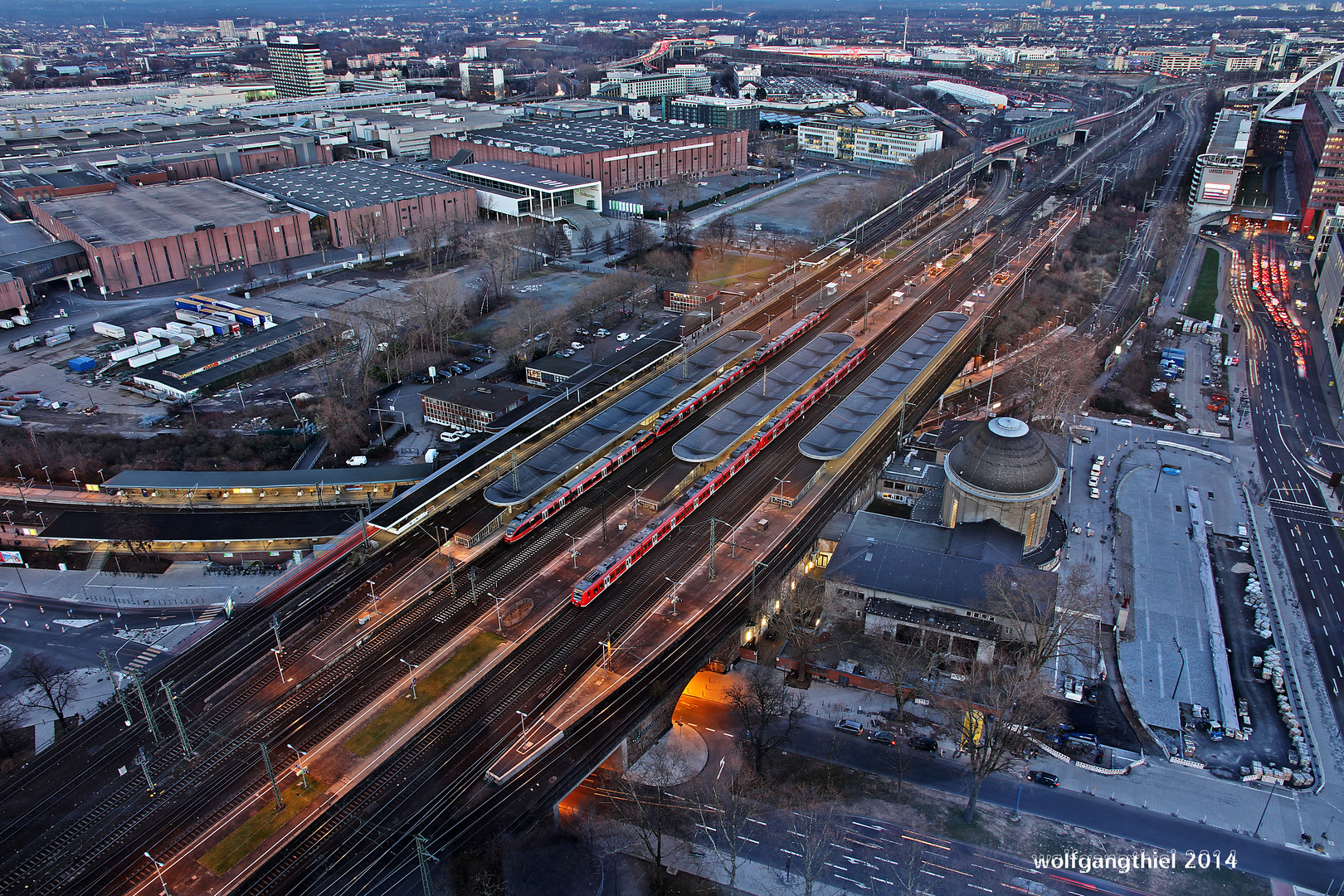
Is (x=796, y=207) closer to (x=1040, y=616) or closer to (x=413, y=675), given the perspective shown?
(x=1040, y=616)

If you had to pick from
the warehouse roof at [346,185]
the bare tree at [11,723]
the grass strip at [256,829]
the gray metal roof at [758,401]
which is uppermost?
the warehouse roof at [346,185]

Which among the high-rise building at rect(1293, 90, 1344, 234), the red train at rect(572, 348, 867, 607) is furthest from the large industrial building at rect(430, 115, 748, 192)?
the high-rise building at rect(1293, 90, 1344, 234)

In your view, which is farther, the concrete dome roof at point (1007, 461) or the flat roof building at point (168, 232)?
the flat roof building at point (168, 232)

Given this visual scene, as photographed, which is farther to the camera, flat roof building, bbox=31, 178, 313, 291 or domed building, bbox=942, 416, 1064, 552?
flat roof building, bbox=31, 178, 313, 291

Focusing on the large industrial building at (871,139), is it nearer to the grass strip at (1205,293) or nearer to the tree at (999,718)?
the grass strip at (1205,293)

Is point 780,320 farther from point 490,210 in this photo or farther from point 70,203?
point 70,203

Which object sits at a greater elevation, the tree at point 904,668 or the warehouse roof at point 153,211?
the warehouse roof at point 153,211

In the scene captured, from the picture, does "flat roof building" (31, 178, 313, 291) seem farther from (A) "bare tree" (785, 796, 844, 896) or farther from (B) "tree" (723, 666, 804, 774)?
(A) "bare tree" (785, 796, 844, 896)

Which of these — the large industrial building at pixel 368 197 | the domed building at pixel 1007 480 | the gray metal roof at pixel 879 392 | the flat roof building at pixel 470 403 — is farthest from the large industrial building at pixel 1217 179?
the flat roof building at pixel 470 403
